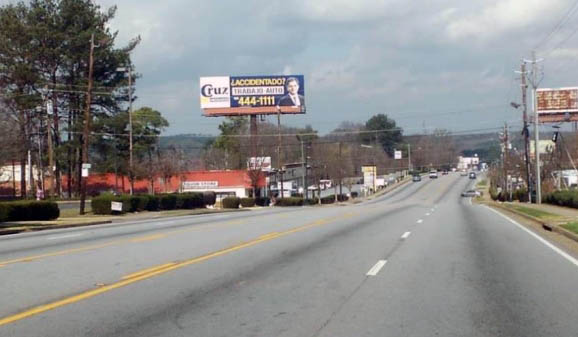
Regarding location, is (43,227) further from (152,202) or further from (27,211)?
(152,202)

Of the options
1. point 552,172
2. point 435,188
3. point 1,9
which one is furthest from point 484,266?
point 435,188

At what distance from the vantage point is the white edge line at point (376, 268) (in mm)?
14426

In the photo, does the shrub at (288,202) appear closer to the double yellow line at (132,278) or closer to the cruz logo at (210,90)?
the cruz logo at (210,90)

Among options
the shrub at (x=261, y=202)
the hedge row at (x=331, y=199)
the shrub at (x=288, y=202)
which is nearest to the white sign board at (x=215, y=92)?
the hedge row at (x=331, y=199)

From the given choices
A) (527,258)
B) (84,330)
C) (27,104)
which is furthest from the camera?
(27,104)

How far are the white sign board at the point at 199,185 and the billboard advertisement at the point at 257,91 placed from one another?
1043cm

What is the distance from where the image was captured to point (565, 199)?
45750 mm

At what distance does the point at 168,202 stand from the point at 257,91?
4119cm

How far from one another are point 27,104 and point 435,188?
252ft

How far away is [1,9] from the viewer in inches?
2859

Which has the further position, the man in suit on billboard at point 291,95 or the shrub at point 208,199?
the man in suit on billboard at point 291,95

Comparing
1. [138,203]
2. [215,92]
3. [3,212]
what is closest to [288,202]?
[215,92]

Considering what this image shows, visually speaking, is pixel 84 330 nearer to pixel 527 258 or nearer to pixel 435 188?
pixel 527 258

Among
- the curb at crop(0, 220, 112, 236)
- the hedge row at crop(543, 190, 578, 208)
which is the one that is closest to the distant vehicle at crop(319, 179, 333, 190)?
the hedge row at crop(543, 190, 578, 208)
